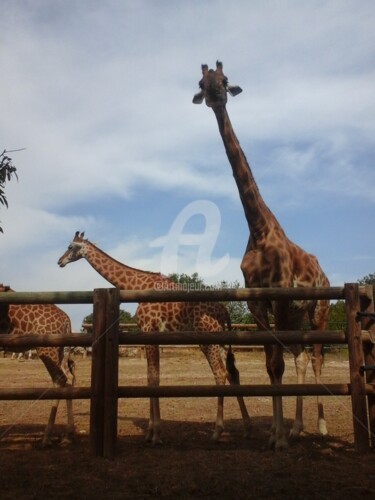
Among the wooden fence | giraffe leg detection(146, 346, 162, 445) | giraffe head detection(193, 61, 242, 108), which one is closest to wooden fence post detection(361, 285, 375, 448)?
the wooden fence

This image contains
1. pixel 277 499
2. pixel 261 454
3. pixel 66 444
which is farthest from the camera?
pixel 66 444

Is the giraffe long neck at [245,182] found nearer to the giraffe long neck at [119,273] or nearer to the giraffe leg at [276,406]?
the giraffe leg at [276,406]

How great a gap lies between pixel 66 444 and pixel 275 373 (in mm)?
2500

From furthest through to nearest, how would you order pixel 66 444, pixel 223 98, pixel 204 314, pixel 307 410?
pixel 307 410, pixel 204 314, pixel 223 98, pixel 66 444

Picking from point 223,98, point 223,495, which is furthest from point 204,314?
point 223,495

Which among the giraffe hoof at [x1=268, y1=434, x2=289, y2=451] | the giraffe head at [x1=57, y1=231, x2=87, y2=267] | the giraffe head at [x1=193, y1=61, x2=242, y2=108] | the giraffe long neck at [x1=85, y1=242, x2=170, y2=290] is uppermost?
the giraffe head at [x1=193, y1=61, x2=242, y2=108]

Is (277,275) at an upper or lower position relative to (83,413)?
upper

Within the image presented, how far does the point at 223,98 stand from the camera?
20.2 feet

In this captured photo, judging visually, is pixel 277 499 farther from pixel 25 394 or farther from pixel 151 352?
pixel 151 352

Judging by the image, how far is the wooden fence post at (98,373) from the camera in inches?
175

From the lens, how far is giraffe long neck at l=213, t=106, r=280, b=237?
6.03m

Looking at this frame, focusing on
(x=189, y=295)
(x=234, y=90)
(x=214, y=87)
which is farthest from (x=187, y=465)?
(x=234, y=90)

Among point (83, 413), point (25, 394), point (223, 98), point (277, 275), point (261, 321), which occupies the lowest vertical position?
point (83, 413)

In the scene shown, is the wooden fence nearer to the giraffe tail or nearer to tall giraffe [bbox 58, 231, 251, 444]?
tall giraffe [bbox 58, 231, 251, 444]
